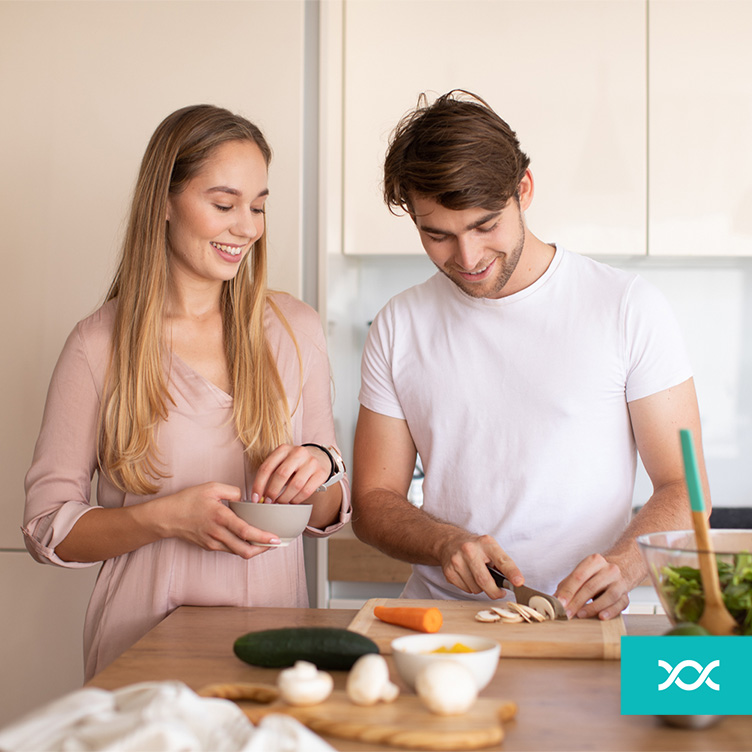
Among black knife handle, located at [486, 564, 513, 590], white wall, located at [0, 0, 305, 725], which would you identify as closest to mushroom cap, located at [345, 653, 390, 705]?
black knife handle, located at [486, 564, 513, 590]

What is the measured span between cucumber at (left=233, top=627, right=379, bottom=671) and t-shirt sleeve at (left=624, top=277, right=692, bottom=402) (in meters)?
0.73

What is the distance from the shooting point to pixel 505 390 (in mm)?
1506

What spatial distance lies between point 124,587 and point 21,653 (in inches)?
42.1

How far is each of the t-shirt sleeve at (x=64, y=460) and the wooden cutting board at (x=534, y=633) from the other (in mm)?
504

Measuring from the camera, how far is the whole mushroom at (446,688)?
754mm

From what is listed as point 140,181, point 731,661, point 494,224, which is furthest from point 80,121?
point 731,661

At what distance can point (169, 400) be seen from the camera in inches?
55.7

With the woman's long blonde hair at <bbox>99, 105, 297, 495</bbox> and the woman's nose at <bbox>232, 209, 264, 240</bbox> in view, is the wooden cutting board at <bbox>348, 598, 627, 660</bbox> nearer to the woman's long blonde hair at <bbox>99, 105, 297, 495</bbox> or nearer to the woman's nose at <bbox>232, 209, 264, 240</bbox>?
the woman's long blonde hair at <bbox>99, 105, 297, 495</bbox>

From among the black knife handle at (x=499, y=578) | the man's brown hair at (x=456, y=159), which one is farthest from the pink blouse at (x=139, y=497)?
the man's brown hair at (x=456, y=159)

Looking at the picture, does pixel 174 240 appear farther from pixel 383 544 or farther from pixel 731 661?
pixel 731 661

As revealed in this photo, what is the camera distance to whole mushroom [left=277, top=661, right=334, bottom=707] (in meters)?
0.79

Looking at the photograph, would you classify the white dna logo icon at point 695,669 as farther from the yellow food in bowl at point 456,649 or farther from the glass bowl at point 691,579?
the yellow food in bowl at point 456,649

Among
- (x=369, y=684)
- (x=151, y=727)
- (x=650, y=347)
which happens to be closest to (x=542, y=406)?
(x=650, y=347)

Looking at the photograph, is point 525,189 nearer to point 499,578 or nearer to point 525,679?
point 499,578
